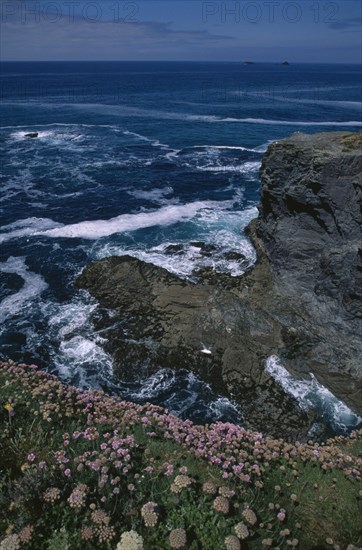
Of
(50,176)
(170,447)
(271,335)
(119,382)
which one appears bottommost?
(119,382)

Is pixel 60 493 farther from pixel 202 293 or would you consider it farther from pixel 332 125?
pixel 332 125

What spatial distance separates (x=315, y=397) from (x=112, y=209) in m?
27.6

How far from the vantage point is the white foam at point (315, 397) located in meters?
18.5

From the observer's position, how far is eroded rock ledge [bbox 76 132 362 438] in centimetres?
2011

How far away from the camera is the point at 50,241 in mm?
34031

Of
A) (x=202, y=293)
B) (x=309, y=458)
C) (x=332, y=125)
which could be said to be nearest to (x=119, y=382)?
(x=202, y=293)

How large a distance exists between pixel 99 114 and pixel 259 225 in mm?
74562

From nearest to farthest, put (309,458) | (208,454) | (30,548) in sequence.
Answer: (30,548) → (208,454) → (309,458)

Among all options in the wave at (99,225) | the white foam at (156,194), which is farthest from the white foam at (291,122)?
the wave at (99,225)

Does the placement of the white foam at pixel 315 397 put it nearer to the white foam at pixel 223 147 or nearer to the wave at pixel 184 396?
the wave at pixel 184 396

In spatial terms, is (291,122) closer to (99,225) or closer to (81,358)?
(99,225)

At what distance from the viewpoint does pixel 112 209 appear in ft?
132

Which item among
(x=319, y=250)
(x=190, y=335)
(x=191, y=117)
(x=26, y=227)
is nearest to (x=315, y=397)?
(x=190, y=335)

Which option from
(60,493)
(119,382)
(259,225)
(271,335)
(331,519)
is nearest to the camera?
(60,493)
